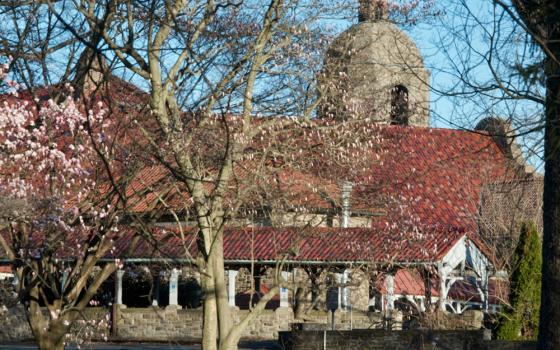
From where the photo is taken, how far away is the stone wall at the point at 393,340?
18.2 m

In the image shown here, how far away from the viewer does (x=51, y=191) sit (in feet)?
54.8

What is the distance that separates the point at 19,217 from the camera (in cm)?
1473

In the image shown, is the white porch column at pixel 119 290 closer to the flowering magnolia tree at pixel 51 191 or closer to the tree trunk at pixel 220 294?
the flowering magnolia tree at pixel 51 191

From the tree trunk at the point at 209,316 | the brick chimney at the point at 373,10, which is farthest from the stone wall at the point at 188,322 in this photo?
the tree trunk at the point at 209,316

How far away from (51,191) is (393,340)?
6347 millimetres

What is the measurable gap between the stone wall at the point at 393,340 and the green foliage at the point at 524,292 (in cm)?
562

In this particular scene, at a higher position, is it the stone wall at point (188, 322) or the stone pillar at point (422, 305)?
the stone pillar at point (422, 305)

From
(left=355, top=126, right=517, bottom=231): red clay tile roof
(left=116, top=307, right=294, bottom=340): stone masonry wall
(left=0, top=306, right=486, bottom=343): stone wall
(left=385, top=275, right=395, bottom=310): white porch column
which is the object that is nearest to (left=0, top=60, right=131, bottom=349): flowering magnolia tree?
(left=355, top=126, right=517, bottom=231): red clay tile roof

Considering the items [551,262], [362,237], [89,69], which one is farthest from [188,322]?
[89,69]

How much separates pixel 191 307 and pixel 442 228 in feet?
29.8

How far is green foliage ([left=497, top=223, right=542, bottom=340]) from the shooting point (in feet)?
79.6

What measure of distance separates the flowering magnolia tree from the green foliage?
10.1 meters

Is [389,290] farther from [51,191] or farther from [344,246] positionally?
[51,191]

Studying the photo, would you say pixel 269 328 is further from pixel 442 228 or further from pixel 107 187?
pixel 107 187
